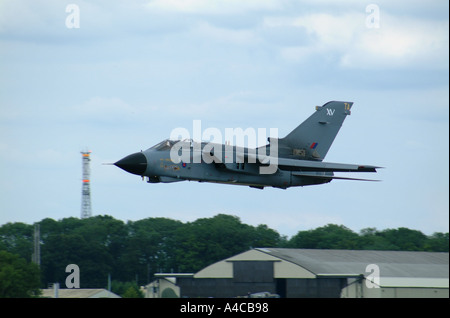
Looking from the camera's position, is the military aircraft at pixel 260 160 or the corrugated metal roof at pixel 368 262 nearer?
the military aircraft at pixel 260 160

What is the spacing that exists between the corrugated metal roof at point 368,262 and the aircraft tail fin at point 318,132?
16407 mm

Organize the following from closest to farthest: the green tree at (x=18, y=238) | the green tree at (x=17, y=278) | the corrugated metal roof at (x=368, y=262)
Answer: the corrugated metal roof at (x=368, y=262)
the green tree at (x=17, y=278)
the green tree at (x=18, y=238)

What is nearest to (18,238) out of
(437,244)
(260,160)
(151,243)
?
(151,243)

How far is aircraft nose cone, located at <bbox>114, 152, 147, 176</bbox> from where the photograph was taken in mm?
27609

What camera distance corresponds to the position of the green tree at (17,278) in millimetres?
52906

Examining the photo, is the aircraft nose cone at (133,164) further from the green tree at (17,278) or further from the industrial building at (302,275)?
the green tree at (17,278)

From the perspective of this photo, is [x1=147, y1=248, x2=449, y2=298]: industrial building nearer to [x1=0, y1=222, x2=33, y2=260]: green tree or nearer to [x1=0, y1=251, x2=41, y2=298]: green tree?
[x1=0, y1=251, x2=41, y2=298]: green tree

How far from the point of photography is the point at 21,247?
77250 mm

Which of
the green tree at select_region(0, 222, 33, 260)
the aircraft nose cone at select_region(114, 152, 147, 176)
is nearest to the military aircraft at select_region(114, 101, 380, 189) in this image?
the aircraft nose cone at select_region(114, 152, 147, 176)

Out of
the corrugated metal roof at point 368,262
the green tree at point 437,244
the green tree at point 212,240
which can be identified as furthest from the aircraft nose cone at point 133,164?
the green tree at point 212,240

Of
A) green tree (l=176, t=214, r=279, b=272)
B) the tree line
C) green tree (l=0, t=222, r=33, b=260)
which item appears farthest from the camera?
green tree (l=176, t=214, r=279, b=272)

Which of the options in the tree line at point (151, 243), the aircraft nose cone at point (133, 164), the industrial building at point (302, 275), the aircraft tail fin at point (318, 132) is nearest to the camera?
the aircraft nose cone at point (133, 164)
